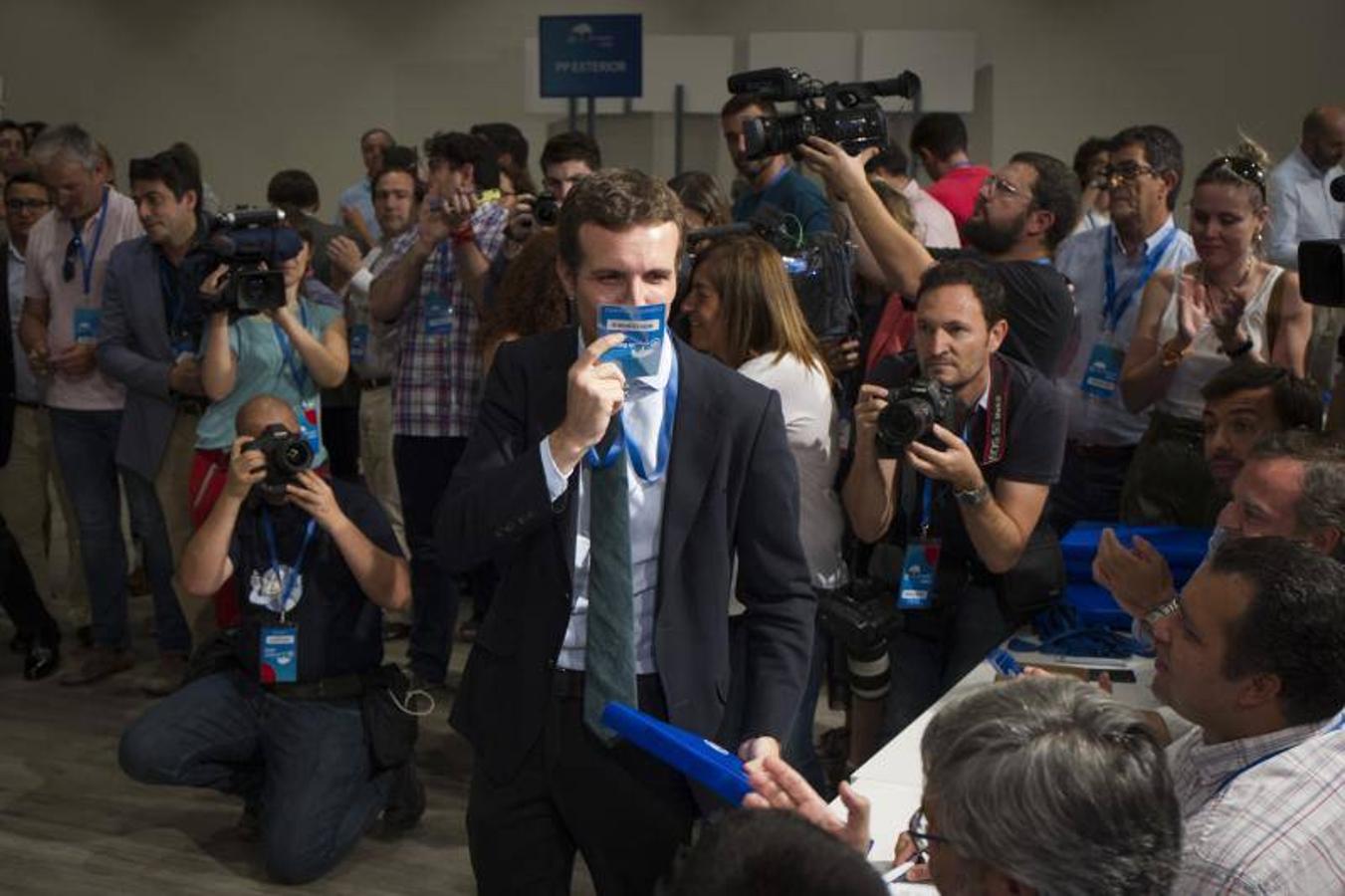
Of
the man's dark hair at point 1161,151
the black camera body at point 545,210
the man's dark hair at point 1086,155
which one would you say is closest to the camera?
the black camera body at point 545,210

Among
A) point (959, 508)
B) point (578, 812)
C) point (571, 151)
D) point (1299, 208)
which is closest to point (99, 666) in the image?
point (571, 151)

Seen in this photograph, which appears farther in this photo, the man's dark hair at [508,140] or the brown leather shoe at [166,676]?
the man's dark hair at [508,140]

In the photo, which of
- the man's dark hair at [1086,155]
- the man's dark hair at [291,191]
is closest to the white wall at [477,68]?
the man's dark hair at [1086,155]

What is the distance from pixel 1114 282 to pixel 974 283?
4.74 ft

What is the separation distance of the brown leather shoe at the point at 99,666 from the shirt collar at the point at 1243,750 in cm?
385

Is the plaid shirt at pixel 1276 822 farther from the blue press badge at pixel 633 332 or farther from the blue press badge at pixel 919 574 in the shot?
the blue press badge at pixel 919 574

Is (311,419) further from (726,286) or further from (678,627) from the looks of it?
(678,627)

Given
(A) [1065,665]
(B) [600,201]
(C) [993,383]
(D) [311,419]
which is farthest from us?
(D) [311,419]

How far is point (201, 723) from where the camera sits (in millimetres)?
3826

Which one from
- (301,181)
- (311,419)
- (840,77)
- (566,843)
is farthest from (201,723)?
(840,77)

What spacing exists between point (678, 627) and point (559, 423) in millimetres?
308

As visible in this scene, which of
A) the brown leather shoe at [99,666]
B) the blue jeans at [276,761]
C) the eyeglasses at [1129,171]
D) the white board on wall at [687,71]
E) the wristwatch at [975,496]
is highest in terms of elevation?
the white board on wall at [687,71]

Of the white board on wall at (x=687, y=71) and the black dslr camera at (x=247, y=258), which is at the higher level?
the white board on wall at (x=687, y=71)

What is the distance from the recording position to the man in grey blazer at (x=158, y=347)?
4.79m
